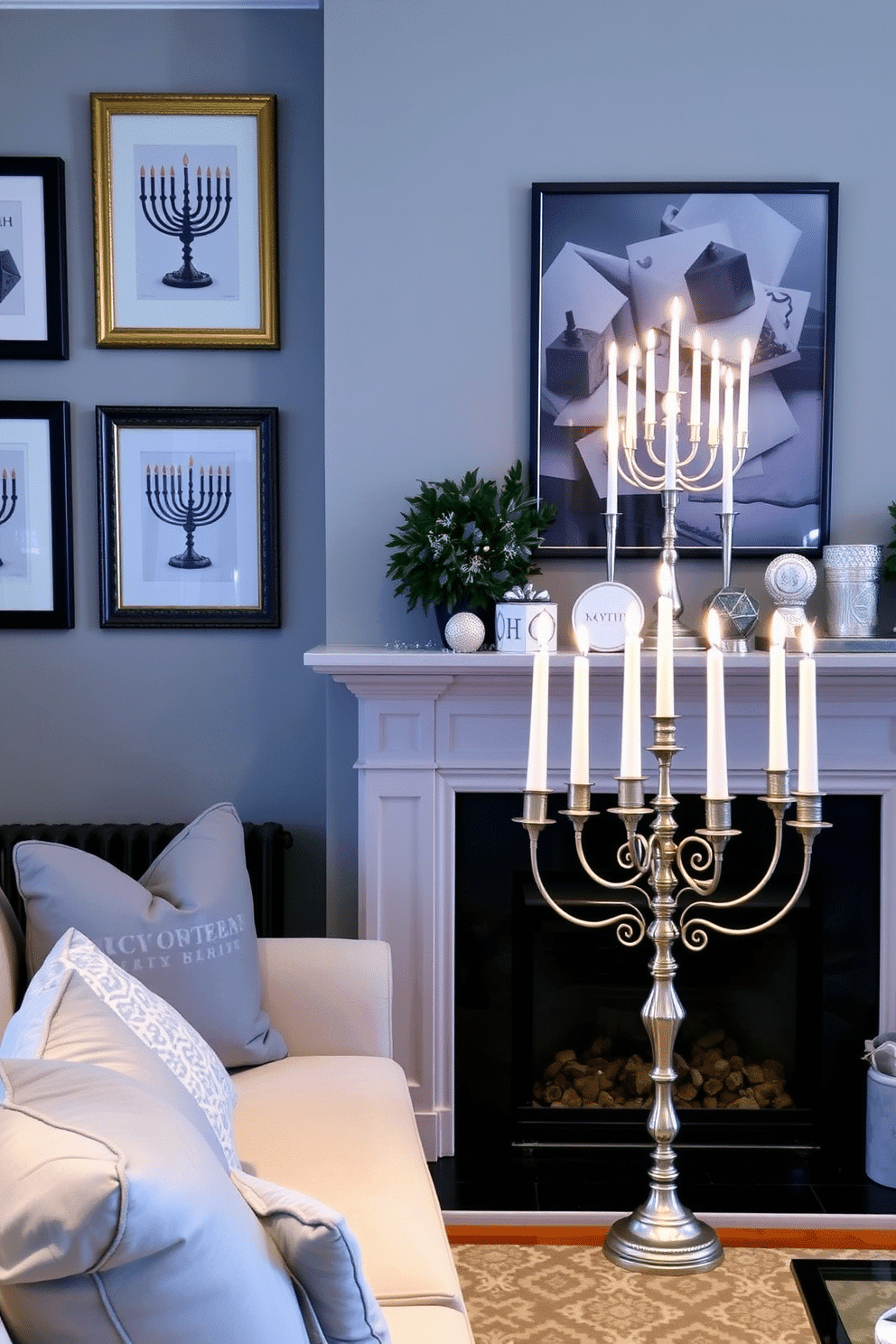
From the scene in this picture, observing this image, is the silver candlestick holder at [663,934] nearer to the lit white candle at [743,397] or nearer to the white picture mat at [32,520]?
the lit white candle at [743,397]

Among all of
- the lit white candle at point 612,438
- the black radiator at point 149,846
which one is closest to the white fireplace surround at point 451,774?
the black radiator at point 149,846

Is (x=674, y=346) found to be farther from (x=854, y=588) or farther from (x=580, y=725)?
(x=580, y=725)

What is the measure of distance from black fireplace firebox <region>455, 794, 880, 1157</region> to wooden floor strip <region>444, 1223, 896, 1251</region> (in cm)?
33

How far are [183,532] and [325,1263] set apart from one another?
2.33 meters

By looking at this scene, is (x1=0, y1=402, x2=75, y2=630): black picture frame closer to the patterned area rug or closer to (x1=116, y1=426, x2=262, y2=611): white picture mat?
(x1=116, y1=426, x2=262, y2=611): white picture mat

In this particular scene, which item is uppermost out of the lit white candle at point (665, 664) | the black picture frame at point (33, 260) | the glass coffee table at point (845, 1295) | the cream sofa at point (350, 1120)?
the black picture frame at point (33, 260)

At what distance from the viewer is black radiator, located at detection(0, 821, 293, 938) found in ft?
10.1

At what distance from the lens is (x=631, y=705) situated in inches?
82.9

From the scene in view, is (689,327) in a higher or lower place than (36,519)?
higher

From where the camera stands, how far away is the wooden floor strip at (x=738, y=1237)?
8.32 ft

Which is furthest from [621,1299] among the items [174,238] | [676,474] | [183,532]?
[174,238]

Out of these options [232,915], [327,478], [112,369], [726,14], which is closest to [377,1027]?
[232,915]

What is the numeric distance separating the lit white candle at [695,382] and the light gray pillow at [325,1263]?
6.69 feet

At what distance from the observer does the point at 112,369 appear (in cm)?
320
